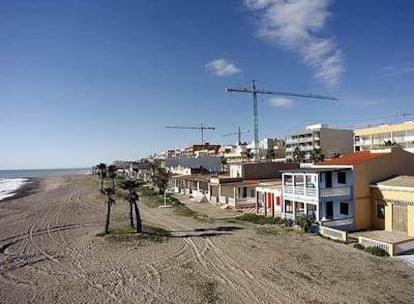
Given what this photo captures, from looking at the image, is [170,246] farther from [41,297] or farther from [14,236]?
[14,236]

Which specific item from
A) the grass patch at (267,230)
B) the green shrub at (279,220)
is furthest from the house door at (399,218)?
the green shrub at (279,220)

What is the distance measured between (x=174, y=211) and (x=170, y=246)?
16.0 metres

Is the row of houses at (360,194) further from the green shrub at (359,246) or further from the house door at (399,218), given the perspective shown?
the green shrub at (359,246)

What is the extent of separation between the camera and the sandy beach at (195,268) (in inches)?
633

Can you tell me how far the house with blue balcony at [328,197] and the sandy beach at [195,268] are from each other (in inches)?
113

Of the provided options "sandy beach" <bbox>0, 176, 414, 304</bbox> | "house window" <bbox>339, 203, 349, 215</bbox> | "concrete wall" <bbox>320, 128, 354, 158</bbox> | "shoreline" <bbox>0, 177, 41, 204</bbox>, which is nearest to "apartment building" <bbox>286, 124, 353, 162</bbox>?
"concrete wall" <bbox>320, 128, 354, 158</bbox>

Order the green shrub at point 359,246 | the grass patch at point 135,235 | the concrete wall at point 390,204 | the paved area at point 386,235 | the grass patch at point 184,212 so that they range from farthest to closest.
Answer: the grass patch at point 184,212 → the grass patch at point 135,235 → the concrete wall at point 390,204 → the paved area at point 386,235 → the green shrub at point 359,246

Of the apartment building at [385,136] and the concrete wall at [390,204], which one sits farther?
the apartment building at [385,136]

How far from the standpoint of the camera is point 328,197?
1081 inches

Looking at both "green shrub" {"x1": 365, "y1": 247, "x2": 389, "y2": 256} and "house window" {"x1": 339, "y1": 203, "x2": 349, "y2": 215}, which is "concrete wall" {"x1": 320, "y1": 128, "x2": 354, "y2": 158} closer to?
"house window" {"x1": 339, "y1": 203, "x2": 349, "y2": 215}

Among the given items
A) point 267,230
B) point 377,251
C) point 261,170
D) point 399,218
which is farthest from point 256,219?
point 261,170

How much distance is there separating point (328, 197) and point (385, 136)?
55821mm

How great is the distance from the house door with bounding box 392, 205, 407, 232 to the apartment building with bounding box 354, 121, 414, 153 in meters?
41.2

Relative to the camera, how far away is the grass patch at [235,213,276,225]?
31359 mm
